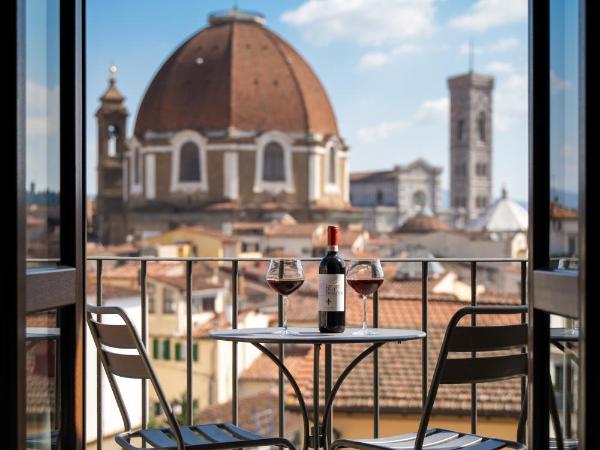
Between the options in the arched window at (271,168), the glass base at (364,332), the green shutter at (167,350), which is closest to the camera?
the glass base at (364,332)

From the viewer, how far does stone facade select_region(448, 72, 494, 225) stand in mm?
85375

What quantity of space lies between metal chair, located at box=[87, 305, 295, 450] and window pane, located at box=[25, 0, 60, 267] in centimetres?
32

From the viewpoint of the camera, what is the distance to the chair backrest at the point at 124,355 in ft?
7.34

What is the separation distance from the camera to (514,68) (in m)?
70.8

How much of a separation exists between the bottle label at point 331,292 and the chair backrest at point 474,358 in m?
0.32

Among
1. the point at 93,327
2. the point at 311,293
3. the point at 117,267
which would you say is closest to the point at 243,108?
the point at 117,267

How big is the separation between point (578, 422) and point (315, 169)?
178ft

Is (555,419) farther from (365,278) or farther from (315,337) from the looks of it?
(365,278)

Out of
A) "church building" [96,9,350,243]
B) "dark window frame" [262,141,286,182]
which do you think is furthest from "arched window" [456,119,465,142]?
"dark window frame" [262,141,286,182]

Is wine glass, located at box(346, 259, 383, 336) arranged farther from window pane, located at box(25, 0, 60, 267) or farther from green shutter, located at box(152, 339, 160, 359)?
green shutter, located at box(152, 339, 160, 359)

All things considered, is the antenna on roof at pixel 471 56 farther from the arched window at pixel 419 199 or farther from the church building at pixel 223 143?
the church building at pixel 223 143

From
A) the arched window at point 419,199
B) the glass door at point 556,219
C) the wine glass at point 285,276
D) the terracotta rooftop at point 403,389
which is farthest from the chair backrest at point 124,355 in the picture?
the arched window at point 419,199

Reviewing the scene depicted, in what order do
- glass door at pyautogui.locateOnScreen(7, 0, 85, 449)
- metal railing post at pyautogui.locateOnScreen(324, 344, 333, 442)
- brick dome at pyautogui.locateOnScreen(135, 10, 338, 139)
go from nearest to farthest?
glass door at pyautogui.locateOnScreen(7, 0, 85, 449) < metal railing post at pyautogui.locateOnScreen(324, 344, 333, 442) < brick dome at pyautogui.locateOnScreen(135, 10, 338, 139)
